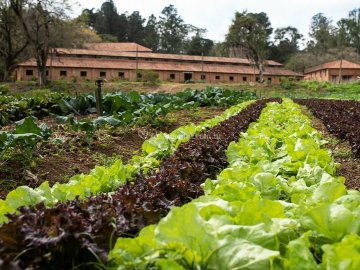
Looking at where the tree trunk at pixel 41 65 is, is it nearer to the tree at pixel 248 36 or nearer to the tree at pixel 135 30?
the tree at pixel 248 36

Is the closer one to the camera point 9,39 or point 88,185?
point 88,185

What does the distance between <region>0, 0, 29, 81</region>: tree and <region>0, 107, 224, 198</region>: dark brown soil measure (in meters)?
35.7

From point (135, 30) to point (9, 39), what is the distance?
5237 cm

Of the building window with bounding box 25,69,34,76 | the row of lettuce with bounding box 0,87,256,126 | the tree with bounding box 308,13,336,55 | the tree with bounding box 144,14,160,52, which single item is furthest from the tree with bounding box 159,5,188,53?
the row of lettuce with bounding box 0,87,256,126

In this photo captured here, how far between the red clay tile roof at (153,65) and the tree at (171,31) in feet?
113

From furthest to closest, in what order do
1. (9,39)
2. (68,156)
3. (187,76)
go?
(187,76), (9,39), (68,156)

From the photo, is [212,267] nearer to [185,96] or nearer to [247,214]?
[247,214]

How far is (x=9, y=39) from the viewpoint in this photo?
42.4m

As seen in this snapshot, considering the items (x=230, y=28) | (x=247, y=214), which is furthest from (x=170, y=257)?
(x=230, y=28)

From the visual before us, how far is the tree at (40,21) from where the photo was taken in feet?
127

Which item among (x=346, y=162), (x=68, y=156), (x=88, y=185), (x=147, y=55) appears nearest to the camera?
(x=88, y=185)

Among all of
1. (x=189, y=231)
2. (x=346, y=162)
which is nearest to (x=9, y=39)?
(x=346, y=162)

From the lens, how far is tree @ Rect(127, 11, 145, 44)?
9206 centimetres

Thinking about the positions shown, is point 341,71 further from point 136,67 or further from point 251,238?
point 251,238
